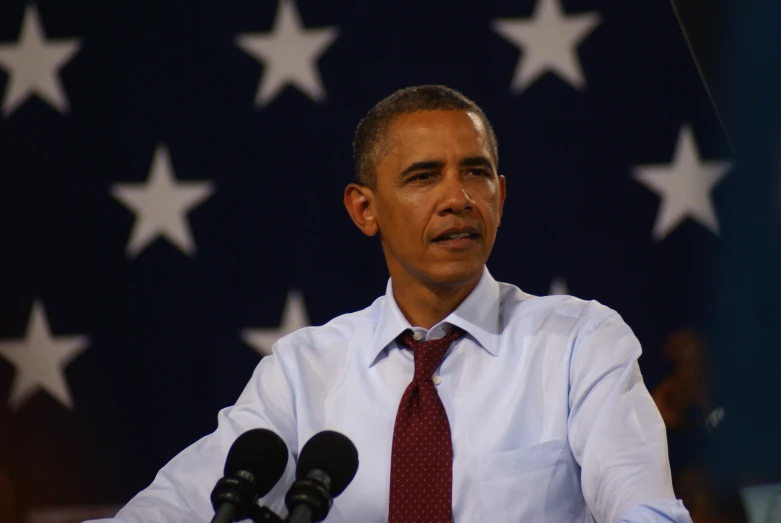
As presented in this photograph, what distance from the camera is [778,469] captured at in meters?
3.06

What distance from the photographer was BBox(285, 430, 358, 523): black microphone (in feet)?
3.86

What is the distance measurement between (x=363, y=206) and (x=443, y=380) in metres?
0.47

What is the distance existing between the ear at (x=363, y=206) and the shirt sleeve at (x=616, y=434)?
0.56m

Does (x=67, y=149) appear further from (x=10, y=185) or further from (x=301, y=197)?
(x=301, y=197)

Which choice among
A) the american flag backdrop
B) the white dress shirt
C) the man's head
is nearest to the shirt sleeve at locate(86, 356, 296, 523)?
the white dress shirt

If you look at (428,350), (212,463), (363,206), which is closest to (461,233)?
(428,350)

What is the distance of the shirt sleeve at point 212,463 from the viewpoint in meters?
1.77

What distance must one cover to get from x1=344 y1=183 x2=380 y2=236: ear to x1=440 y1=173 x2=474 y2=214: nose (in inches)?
10.0

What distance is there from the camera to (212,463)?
1.89 metres

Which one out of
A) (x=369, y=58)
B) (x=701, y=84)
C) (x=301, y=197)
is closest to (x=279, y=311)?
(x=301, y=197)

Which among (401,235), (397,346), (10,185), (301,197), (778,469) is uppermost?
(10,185)

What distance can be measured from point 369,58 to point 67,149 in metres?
1.15

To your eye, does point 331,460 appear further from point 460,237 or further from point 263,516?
point 460,237

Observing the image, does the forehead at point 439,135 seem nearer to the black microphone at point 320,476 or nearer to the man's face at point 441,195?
the man's face at point 441,195
